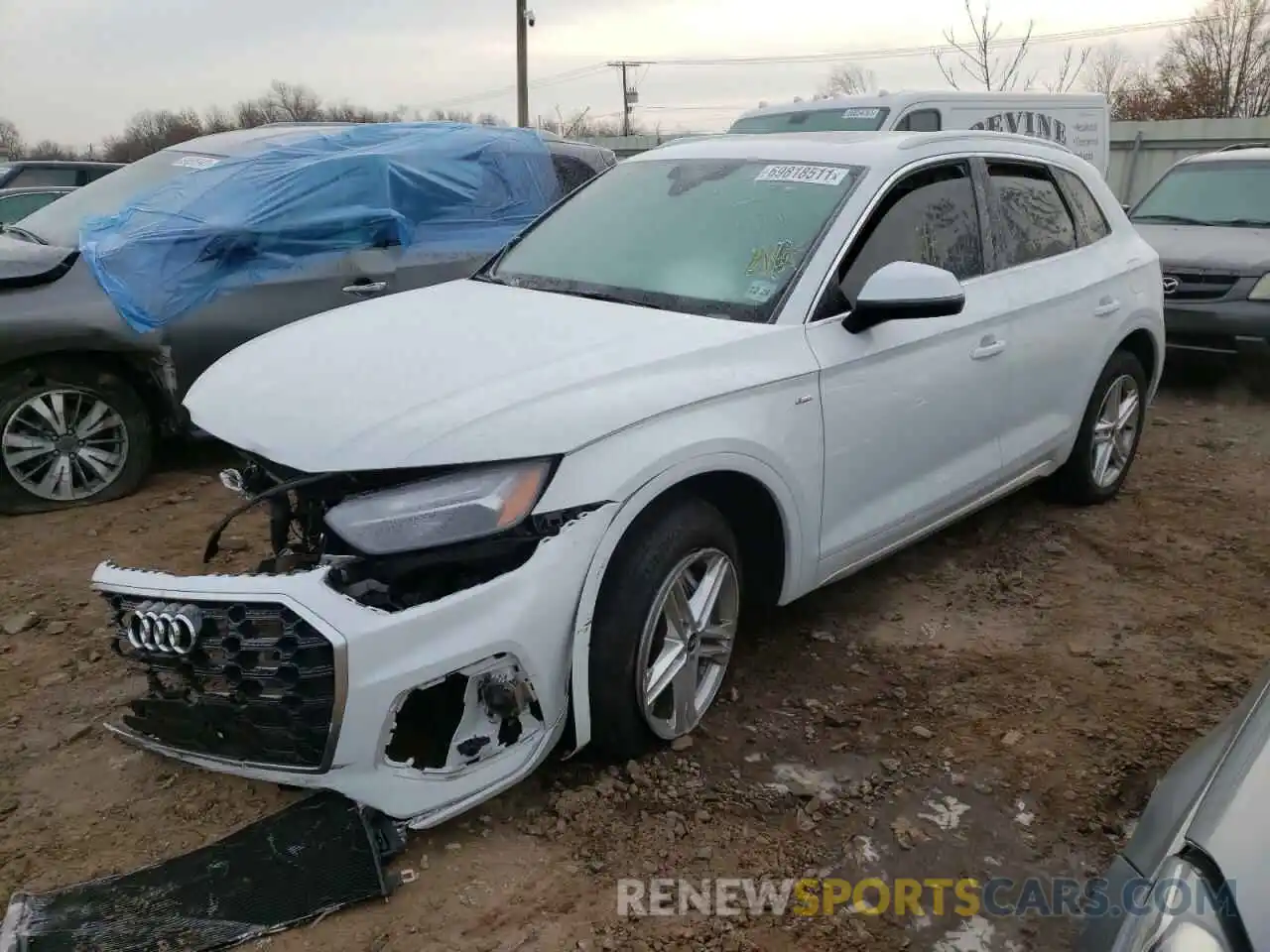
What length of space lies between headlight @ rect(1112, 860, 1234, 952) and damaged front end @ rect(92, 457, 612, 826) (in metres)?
1.38

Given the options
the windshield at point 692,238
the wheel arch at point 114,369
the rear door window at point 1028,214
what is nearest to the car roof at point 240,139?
the wheel arch at point 114,369

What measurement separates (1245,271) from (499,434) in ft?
22.9

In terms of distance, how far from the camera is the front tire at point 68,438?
460 cm

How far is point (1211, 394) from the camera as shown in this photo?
25.5ft

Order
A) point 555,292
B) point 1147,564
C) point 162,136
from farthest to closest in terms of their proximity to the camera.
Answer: point 162,136 → point 1147,564 → point 555,292

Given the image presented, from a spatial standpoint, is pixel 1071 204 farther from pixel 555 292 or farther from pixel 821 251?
pixel 555 292

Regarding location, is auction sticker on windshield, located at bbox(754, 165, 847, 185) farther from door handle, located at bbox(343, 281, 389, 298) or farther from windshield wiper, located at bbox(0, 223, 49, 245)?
windshield wiper, located at bbox(0, 223, 49, 245)

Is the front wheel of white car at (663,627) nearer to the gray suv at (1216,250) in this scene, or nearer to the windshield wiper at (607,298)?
the windshield wiper at (607,298)

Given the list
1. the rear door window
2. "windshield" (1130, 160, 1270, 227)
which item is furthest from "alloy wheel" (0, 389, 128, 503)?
"windshield" (1130, 160, 1270, 227)

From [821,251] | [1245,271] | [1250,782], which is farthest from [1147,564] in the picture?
[1245,271]

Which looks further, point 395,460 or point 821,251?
point 821,251

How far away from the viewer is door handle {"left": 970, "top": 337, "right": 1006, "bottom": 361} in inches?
150

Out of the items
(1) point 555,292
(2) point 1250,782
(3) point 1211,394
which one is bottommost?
(3) point 1211,394

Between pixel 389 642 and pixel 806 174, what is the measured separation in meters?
2.25
